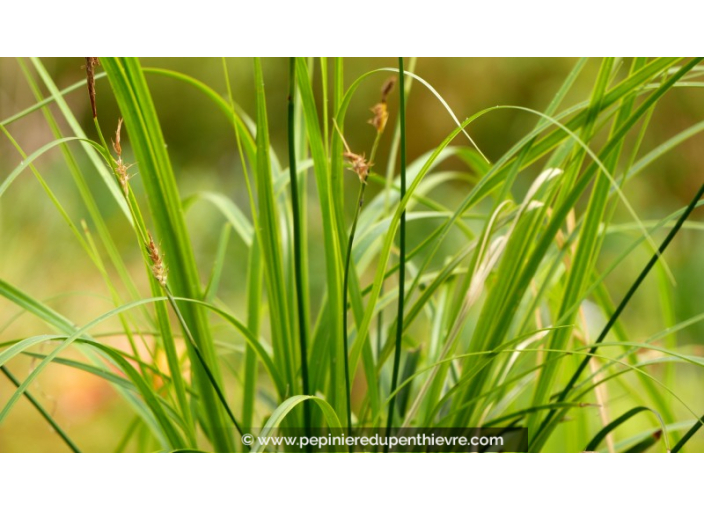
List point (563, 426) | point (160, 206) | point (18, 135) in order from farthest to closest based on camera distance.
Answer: point (18, 135), point (563, 426), point (160, 206)

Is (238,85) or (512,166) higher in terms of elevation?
(238,85)

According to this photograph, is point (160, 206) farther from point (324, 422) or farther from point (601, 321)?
point (601, 321)

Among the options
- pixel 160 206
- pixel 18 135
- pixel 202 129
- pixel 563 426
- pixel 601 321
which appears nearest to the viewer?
pixel 160 206

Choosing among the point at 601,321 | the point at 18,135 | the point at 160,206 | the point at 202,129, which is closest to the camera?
the point at 160,206

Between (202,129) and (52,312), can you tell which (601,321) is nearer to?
(52,312)

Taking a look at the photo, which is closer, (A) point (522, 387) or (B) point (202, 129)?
(A) point (522, 387)

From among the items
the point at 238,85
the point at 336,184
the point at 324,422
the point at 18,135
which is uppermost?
the point at 238,85

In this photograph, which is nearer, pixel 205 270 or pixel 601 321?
pixel 601 321

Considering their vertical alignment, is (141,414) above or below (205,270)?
below

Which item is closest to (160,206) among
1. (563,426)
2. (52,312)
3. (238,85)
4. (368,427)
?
(52,312)
